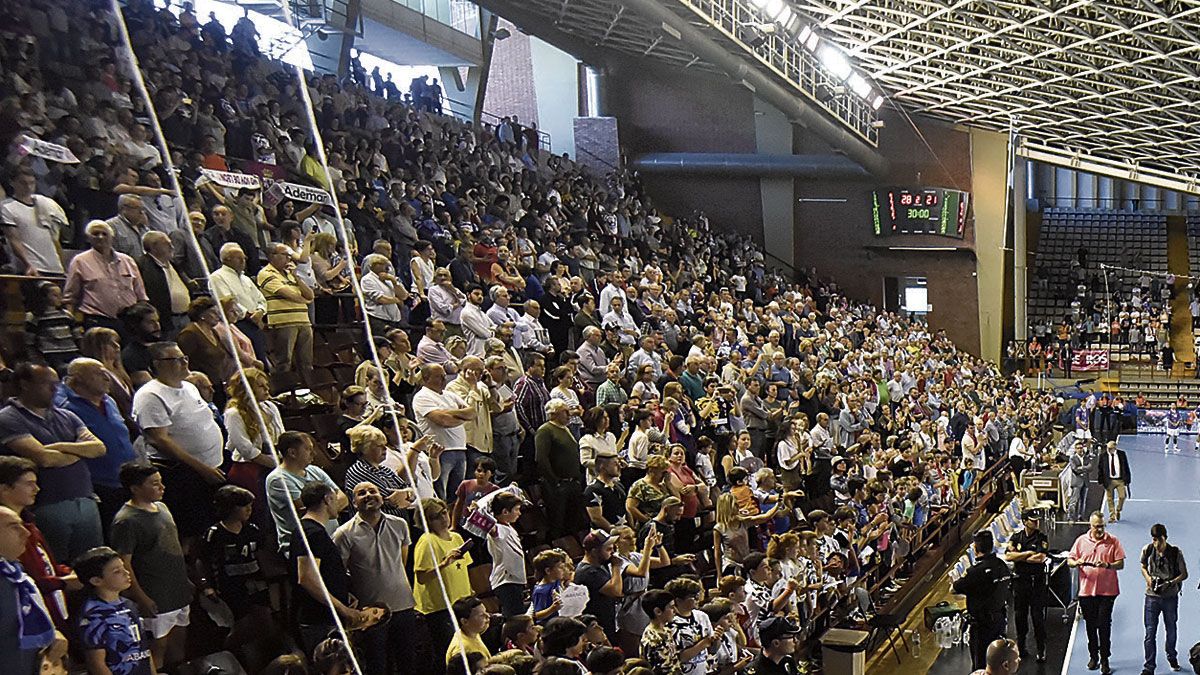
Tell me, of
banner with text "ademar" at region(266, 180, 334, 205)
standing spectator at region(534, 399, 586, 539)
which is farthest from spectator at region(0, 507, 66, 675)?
standing spectator at region(534, 399, 586, 539)

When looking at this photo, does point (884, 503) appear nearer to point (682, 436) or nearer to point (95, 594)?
point (682, 436)

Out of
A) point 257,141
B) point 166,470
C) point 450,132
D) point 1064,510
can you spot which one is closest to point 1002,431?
point 1064,510

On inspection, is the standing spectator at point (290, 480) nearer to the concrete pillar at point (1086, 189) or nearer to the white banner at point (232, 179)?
the white banner at point (232, 179)

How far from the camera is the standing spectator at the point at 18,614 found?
2.91 meters

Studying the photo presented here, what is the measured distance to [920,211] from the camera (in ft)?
90.2

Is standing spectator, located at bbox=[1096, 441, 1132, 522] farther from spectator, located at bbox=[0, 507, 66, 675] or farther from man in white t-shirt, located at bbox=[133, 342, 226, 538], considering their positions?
spectator, located at bbox=[0, 507, 66, 675]

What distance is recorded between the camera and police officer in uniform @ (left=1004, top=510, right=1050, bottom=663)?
9.87m

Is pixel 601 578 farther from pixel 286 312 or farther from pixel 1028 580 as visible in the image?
pixel 1028 580

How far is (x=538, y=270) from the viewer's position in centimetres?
1243

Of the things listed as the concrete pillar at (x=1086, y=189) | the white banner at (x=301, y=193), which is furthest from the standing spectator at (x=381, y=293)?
the concrete pillar at (x=1086, y=189)

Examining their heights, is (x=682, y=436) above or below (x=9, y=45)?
below

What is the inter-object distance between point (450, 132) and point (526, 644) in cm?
1186

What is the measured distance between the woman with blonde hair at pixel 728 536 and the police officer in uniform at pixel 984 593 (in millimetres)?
1856

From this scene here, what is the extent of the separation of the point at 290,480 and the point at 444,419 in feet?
7.35
